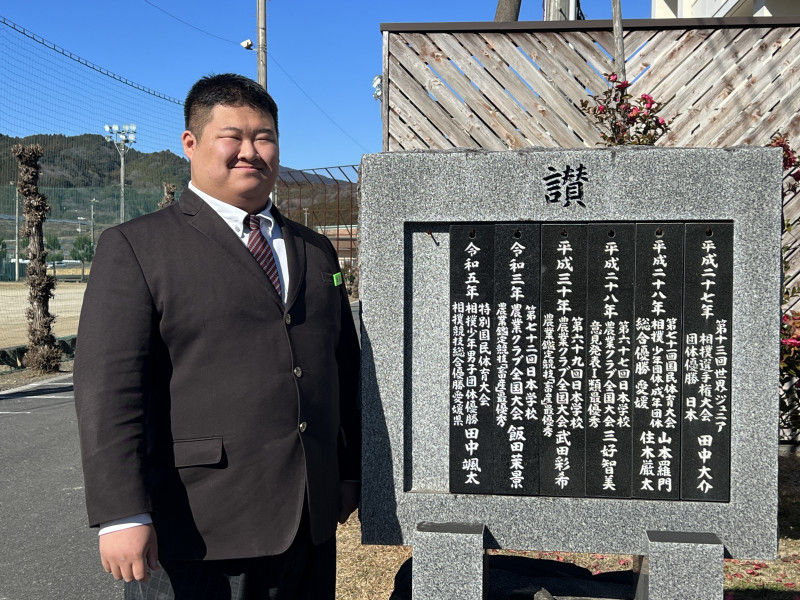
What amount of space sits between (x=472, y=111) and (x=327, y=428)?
10.2 feet

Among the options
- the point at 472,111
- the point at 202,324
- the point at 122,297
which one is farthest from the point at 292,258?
the point at 472,111

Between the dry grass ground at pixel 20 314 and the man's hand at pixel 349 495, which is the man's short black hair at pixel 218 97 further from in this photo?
the dry grass ground at pixel 20 314

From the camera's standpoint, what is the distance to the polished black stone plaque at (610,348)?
8.91 feet

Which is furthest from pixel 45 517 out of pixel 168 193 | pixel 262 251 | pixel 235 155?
pixel 168 193

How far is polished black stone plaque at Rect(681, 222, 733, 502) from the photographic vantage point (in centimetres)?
269

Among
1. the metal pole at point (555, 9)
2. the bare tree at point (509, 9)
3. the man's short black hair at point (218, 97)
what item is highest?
the metal pole at point (555, 9)

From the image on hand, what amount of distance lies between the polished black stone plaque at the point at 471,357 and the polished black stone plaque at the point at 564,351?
20 centimetres

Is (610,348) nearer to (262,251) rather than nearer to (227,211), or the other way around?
(262,251)

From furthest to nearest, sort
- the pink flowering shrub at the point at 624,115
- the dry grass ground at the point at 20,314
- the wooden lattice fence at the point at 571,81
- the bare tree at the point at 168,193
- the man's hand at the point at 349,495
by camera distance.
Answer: the bare tree at the point at 168,193 < the dry grass ground at the point at 20,314 < the wooden lattice fence at the point at 571,81 < the pink flowering shrub at the point at 624,115 < the man's hand at the point at 349,495

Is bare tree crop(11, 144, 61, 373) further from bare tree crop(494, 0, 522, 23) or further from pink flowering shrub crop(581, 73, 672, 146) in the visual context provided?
pink flowering shrub crop(581, 73, 672, 146)

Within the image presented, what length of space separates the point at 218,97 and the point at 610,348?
1585 mm

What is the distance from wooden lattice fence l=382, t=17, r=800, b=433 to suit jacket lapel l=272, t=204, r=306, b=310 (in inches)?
99.7

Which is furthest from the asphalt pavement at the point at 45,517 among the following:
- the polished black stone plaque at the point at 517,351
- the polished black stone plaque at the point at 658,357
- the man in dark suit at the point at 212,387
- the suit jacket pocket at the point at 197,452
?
the polished black stone plaque at the point at 658,357

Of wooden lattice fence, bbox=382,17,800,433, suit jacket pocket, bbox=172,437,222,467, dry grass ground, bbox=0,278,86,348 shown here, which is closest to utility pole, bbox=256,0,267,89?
dry grass ground, bbox=0,278,86,348
